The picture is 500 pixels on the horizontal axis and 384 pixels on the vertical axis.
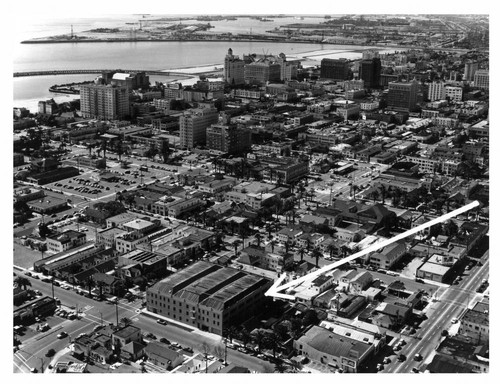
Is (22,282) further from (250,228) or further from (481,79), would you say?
(481,79)

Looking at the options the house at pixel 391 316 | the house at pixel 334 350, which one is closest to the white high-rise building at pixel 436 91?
the house at pixel 391 316

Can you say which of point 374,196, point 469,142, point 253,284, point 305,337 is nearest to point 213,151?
point 374,196

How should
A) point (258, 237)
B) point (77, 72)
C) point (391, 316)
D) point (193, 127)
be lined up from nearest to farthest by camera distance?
point (391, 316), point (258, 237), point (193, 127), point (77, 72)

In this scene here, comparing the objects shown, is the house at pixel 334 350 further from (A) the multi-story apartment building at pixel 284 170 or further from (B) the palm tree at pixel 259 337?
(A) the multi-story apartment building at pixel 284 170

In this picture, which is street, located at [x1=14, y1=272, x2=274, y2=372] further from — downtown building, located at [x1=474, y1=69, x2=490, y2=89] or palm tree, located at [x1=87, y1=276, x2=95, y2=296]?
downtown building, located at [x1=474, y1=69, x2=490, y2=89]

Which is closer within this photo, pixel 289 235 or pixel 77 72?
pixel 289 235

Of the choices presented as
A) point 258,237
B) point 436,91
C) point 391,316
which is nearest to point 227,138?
point 258,237

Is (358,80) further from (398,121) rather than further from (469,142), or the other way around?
(469,142)
